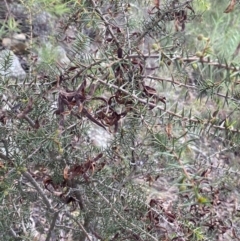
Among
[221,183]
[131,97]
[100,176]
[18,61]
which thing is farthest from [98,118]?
[18,61]

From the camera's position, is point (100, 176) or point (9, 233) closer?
point (100, 176)

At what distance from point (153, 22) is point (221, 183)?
0.40 m

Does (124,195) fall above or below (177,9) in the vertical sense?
below

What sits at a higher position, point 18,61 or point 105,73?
point 105,73

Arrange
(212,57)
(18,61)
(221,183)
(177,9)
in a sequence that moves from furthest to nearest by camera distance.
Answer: (18,61) → (221,183) → (177,9) → (212,57)

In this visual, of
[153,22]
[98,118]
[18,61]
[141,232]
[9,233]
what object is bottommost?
[18,61]

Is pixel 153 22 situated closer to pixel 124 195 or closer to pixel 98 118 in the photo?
pixel 98 118

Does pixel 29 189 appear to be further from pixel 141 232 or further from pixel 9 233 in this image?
pixel 141 232

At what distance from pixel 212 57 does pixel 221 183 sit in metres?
0.43

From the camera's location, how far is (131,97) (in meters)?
0.81

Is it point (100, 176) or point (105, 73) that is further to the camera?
point (100, 176)

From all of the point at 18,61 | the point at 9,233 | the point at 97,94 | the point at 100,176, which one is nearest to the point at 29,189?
the point at 9,233

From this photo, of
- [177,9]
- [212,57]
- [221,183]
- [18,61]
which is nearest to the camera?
[212,57]

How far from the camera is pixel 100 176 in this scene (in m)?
0.98
